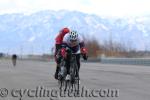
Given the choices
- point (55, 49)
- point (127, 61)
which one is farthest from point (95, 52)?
point (55, 49)

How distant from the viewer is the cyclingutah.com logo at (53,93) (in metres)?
14.7

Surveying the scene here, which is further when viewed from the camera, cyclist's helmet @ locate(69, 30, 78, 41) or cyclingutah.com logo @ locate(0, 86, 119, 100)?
cyclist's helmet @ locate(69, 30, 78, 41)

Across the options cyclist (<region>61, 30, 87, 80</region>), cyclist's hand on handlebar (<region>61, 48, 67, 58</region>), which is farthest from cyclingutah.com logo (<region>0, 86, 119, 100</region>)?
cyclist's hand on handlebar (<region>61, 48, 67, 58</region>)

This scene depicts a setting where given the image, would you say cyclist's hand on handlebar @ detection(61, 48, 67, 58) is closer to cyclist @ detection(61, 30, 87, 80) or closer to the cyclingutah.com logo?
cyclist @ detection(61, 30, 87, 80)

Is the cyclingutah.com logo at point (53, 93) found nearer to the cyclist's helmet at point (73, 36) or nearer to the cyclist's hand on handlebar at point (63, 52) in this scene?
the cyclist's hand on handlebar at point (63, 52)

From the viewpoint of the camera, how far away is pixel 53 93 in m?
15.3

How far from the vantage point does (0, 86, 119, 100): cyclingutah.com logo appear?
48.1 ft

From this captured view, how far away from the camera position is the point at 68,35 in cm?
1520

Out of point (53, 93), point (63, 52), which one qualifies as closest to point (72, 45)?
point (63, 52)

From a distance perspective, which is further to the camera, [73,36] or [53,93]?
[53,93]

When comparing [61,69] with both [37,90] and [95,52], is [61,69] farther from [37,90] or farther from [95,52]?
[95,52]

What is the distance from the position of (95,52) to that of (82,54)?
330 ft

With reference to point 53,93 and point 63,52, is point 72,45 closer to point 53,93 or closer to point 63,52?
point 63,52

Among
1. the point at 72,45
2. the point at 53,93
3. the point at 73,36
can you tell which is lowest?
the point at 53,93
